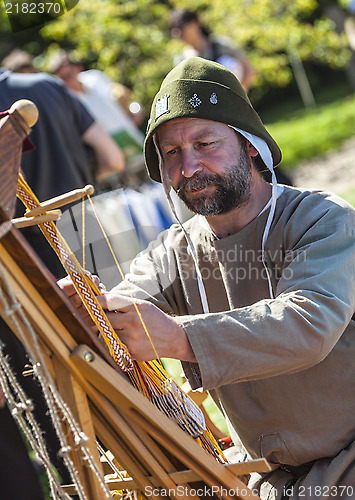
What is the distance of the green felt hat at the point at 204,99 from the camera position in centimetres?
217

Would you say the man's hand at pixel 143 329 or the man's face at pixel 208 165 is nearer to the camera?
the man's hand at pixel 143 329

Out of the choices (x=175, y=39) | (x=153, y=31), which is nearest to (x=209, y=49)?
(x=175, y=39)

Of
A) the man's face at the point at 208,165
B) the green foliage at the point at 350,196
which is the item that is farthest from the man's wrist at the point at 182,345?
the green foliage at the point at 350,196

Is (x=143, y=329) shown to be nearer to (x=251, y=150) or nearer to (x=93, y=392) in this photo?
(x=93, y=392)

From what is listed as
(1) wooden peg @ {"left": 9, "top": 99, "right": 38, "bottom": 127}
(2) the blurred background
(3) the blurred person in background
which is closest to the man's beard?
(1) wooden peg @ {"left": 9, "top": 99, "right": 38, "bottom": 127}

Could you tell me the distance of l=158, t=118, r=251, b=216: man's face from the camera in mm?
2221

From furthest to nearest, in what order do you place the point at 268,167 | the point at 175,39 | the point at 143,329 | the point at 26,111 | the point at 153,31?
the point at 153,31
the point at 175,39
the point at 268,167
the point at 143,329
the point at 26,111

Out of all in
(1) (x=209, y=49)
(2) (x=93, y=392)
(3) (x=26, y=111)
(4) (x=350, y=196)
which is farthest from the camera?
(4) (x=350, y=196)

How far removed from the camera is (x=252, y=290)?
2244 millimetres

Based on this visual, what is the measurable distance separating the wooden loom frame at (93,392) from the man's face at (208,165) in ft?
2.63

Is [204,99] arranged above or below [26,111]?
below

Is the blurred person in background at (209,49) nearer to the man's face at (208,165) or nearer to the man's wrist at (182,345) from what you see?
the man's face at (208,165)

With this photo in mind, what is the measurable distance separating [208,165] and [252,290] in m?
0.45

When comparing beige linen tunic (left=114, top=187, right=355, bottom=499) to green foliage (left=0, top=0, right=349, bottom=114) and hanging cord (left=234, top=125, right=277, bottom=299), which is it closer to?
hanging cord (left=234, top=125, right=277, bottom=299)
